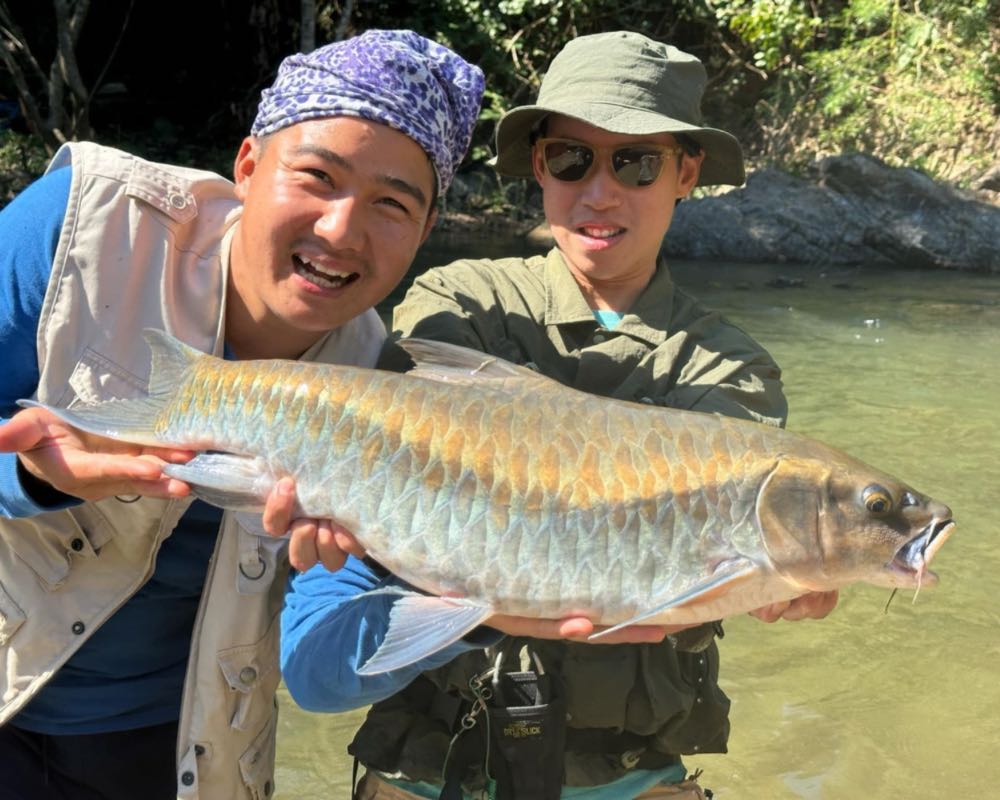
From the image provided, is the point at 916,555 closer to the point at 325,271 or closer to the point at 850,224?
the point at 325,271

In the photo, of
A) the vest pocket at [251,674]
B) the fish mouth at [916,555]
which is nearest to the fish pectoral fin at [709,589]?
the fish mouth at [916,555]

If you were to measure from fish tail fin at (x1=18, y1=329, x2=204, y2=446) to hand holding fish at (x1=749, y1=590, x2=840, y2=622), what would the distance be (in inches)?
52.8

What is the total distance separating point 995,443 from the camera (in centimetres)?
784

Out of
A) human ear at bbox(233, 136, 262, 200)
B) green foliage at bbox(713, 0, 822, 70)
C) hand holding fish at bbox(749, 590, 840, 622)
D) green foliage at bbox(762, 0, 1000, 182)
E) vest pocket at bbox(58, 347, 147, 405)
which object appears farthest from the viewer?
green foliage at bbox(762, 0, 1000, 182)

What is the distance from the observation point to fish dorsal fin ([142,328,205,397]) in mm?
2420

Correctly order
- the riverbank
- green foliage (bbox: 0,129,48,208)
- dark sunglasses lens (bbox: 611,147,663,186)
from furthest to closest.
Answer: the riverbank → green foliage (bbox: 0,129,48,208) → dark sunglasses lens (bbox: 611,147,663,186)

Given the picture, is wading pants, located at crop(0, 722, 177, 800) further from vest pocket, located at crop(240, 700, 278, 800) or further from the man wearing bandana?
vest pocket, located at crop(240, 700, 278, 800)

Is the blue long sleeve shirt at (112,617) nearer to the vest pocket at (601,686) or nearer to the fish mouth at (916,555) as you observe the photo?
the vest pocket at (601,686)

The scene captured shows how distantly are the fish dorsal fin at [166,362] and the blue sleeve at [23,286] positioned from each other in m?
0.26

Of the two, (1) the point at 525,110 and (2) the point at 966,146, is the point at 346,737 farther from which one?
(2) the point at 966,146

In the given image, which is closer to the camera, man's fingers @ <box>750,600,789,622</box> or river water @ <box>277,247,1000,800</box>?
man's fingers @ <box>750,600,789,622</box>

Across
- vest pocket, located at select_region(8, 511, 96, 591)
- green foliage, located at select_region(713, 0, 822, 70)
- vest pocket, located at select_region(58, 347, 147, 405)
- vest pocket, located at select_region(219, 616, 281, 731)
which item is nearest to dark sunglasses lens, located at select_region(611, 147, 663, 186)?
vest pocket, located at select_region(58, 347, 147, 405)

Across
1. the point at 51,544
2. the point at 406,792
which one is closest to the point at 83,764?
the point at 51,544

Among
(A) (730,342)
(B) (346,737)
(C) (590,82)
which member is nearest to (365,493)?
(A) (730,342)
